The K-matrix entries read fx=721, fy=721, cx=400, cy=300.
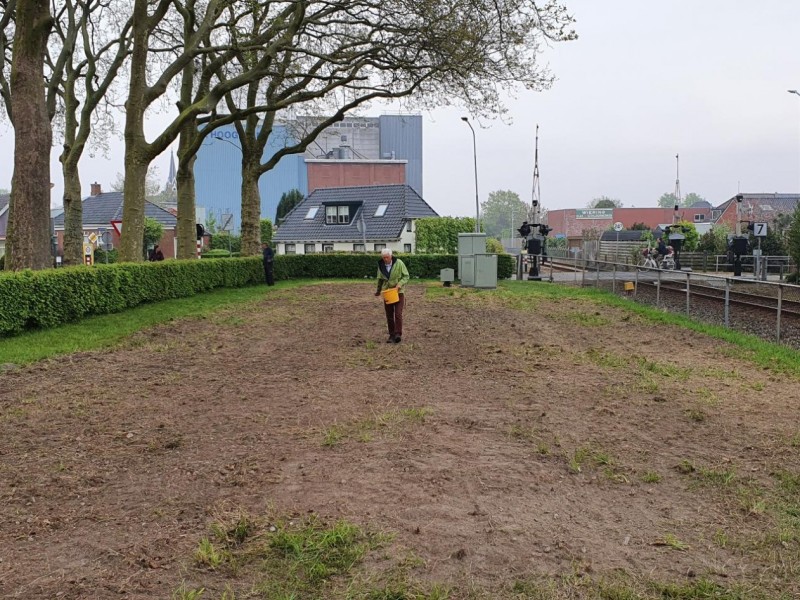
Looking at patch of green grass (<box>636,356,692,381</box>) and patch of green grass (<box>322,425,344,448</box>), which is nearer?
patch of green grass (<box>322,425,344,448</box>)

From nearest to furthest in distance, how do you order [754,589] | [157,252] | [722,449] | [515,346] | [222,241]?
1. [754,589]
2. [722,449]
3. [515,346]
4. [157,252]
5. [222,241]

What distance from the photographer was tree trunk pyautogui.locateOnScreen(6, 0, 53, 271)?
14789 mm

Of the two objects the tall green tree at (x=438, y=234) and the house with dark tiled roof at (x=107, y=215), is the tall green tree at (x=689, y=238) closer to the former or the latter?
the tall green tree at (x=438, y=234)

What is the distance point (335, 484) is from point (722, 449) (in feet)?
10.9

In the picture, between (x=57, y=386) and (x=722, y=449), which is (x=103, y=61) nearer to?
(x=57, y=386)

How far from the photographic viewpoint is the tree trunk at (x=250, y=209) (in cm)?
2908

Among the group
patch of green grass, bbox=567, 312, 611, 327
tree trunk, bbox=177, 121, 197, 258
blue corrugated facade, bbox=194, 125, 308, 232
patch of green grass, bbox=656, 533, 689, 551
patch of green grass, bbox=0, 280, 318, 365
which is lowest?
patch of green grass, bbox=656, 533, 689, 551

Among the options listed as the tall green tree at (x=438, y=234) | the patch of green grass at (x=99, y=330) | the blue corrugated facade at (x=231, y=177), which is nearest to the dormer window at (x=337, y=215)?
the tall green tree at (x=438, y=234)

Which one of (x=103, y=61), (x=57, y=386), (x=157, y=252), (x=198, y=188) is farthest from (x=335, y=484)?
(x=198, y=188)

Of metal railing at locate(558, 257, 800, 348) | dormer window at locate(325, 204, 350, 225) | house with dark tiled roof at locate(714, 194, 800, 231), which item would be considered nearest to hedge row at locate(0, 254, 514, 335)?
metal railing at locate(558, 257, 800, 348)

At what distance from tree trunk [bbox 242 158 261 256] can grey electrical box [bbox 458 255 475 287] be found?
862 centimetres

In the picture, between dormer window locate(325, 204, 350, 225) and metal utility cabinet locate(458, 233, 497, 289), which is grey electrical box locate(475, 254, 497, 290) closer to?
metal utility cabinet locate(458, 233, 497, 289)

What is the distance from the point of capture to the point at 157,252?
Answer: 85.9 feet

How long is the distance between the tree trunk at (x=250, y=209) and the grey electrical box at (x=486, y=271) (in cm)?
948
